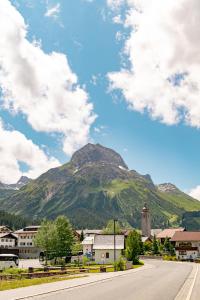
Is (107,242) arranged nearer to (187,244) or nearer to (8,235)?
(187,244)

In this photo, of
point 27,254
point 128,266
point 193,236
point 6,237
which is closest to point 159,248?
point 193,236

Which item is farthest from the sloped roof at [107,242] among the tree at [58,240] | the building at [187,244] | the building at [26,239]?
the building at [26,239]

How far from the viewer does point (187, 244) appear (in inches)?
5655

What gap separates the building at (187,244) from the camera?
454 feet

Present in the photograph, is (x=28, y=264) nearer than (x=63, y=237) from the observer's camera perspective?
Yes

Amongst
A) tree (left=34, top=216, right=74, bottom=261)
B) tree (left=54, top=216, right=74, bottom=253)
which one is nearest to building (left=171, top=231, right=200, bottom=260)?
tree (left=54, top=216, right=74, bottom=253)

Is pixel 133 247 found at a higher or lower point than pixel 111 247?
lower

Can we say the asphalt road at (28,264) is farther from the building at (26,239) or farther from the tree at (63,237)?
the building at (26,239)

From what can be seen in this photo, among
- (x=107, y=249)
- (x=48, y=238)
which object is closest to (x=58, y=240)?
(x=48, y=238)

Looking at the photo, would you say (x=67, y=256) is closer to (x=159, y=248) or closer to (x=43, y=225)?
(x=43, y=225)

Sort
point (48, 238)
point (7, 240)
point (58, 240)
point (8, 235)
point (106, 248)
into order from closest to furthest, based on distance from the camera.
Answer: point (106, 248)
point (58, 240)
point (48, 238)
point (7, 240)
point (8, 235)

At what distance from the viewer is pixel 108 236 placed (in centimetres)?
9450

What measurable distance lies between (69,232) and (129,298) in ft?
259

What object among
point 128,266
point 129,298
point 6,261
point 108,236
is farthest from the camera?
point 108,236
